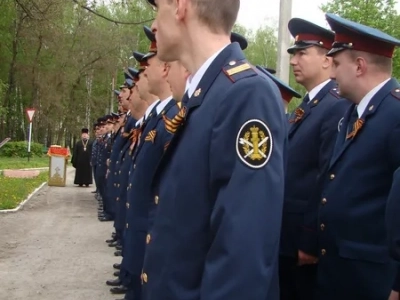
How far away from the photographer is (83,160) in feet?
65.4

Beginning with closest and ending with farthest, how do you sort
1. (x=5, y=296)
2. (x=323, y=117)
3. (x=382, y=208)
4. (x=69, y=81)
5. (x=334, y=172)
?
1. (x=382, y=208)
2. (x=334, y=172)
3. (x=323, y=117)
4. (x=5, y=296)
5. (x=69, y=81)

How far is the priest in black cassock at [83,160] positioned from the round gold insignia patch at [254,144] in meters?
18.2

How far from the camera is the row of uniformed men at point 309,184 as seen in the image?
204 cm

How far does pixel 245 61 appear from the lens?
215cm

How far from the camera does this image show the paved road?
6.62 m

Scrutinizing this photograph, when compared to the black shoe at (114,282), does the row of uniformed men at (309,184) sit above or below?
above

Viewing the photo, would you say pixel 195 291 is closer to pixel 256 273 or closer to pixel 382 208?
pixel 256 273

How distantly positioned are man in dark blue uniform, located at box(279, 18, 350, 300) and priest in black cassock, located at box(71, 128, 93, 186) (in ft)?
53.9

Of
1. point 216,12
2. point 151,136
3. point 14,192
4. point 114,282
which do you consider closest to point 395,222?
point 216,12

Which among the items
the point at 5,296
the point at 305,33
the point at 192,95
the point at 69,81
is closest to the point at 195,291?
the point at 192,95

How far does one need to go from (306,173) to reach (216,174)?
1.84 meters

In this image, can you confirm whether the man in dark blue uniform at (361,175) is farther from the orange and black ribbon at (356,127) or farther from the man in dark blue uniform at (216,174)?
the man in dark blue uniform at (216,174)

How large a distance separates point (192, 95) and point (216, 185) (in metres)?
0.36

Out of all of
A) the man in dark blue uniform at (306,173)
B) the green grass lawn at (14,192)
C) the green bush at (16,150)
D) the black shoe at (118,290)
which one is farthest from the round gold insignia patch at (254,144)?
the green bush at (16,150)
